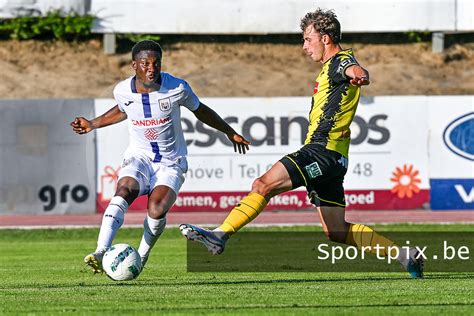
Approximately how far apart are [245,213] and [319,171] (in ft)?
2.75

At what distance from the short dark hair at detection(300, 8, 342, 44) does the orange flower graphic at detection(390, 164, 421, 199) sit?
16310 mm

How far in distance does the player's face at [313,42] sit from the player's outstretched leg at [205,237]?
2098mm

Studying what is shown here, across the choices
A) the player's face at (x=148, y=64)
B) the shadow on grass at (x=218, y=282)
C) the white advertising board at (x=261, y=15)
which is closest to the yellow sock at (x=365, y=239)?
the shadow on grass at (x=218, y=282)

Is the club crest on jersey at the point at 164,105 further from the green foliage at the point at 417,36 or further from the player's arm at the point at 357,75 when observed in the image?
the green foliage at the point at 417,36

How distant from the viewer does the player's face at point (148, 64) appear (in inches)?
444

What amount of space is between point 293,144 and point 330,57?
15.9 metres

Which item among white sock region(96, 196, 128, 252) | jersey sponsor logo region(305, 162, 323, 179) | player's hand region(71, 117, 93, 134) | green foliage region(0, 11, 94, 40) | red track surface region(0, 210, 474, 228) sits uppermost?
green foliage region(0, 11, 94, 40)

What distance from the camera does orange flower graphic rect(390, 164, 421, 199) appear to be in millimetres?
26844

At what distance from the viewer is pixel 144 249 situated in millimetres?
11805

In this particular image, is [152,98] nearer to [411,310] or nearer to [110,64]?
[411,310]

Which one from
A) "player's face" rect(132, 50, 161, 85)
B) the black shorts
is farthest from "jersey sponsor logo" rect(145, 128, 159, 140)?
the black shorts

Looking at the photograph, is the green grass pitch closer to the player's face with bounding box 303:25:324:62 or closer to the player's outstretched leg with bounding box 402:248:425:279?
the player's outstretched leg with bounding box 402:248:425:279

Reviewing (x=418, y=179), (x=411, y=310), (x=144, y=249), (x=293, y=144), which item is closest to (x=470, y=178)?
(x=418, y=179)

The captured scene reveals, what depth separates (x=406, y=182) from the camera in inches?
1059
